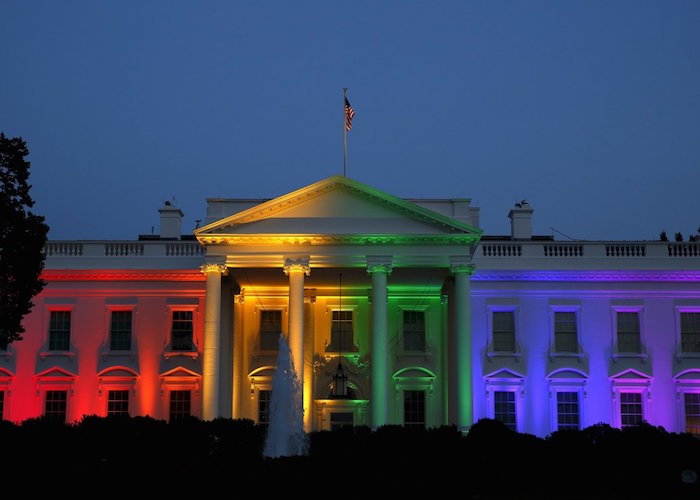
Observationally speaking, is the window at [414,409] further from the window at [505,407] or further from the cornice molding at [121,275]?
the cornice molding at [121,275]

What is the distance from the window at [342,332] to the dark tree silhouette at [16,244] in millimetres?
13273

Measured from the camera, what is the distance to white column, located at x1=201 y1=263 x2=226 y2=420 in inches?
1387

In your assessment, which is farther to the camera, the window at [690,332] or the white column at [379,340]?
the window at [690,332]

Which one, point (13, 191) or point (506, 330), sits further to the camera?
point (506, 330)

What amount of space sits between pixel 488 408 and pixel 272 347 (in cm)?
913

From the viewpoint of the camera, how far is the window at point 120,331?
132 feet

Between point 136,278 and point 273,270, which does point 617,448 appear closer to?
point 273,270

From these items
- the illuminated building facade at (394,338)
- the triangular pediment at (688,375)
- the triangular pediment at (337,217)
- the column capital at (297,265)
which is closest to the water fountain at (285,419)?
the column capital at (297,265)

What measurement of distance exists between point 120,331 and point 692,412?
23463mm

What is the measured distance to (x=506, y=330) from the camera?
132 ft

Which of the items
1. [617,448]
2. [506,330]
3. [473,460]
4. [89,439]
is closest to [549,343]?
[506,330]

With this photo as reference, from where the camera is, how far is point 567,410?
39594 millimetres

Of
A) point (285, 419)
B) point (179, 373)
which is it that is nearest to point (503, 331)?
point (179, 373)

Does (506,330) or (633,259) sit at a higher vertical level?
(633,259)
